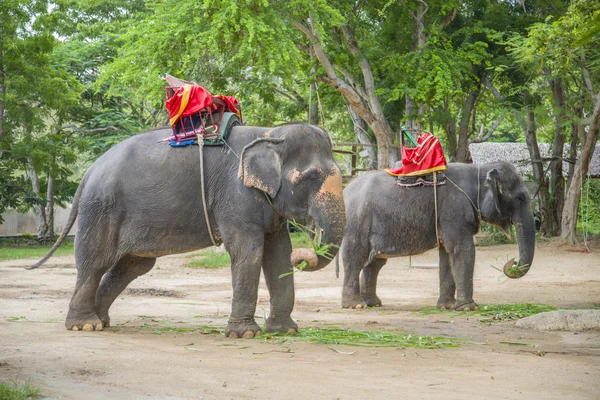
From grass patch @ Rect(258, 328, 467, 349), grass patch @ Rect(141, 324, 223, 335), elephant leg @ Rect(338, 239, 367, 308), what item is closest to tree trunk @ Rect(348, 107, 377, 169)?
elephant leg @ Rect(338, 239, 367, 308)

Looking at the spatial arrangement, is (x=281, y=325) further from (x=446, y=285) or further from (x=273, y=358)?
(x=446, y=285)

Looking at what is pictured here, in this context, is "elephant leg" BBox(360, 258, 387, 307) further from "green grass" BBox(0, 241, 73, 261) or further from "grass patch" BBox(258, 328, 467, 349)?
"green grass" BBox(0, 241, 73, 261)

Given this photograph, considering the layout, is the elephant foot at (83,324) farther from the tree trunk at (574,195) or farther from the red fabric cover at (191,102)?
the tree trunk at (574,195)

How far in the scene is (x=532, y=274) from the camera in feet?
55.3

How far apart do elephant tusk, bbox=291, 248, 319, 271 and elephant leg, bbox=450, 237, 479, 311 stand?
4.13 metres

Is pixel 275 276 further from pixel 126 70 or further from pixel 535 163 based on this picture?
pixel 535 163

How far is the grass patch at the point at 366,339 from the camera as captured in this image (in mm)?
7484

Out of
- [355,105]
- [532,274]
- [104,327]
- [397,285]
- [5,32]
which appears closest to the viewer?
[104,327]

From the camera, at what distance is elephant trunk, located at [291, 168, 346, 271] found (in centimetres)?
725

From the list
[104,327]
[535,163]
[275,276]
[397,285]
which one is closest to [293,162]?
[275,276]

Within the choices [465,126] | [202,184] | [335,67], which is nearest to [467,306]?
[202,184]

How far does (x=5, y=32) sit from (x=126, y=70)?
629 cm

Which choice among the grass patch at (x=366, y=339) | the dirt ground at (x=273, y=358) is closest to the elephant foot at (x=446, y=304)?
the dirt ground at (x=273, y=358)

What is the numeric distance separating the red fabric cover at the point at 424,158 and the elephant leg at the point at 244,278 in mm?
4085
